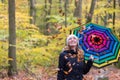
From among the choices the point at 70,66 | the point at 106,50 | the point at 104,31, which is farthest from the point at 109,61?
the point at 70,66

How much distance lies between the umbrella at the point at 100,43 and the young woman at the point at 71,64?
1491mm

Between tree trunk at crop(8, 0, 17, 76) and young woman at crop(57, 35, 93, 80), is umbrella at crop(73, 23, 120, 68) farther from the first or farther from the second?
tree trunk at crop(8, 0, 17, 76)

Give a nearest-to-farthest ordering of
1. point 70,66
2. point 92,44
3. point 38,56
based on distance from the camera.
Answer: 1. point 70,66
2. point 92,44
3. point 38,56

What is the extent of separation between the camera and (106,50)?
663cm

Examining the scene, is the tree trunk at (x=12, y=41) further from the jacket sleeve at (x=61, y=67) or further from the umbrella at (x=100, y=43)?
the jacket sleeve at (x=61, y=67)

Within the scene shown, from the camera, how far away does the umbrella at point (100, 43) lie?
6418 millimetres

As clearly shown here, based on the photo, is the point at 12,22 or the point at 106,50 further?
the point at 12,22

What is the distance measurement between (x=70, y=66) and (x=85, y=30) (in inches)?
74.7

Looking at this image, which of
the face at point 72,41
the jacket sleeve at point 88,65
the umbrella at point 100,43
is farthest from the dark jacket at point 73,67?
the umbrella at point 100,43

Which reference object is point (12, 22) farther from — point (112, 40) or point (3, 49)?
point (112, 40)

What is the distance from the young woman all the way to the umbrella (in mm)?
1491

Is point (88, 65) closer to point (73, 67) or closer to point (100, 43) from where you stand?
point (73, 67)

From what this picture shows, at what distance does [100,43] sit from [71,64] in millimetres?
1785

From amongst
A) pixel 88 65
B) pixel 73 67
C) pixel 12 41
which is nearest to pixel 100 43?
pixel 88 65
